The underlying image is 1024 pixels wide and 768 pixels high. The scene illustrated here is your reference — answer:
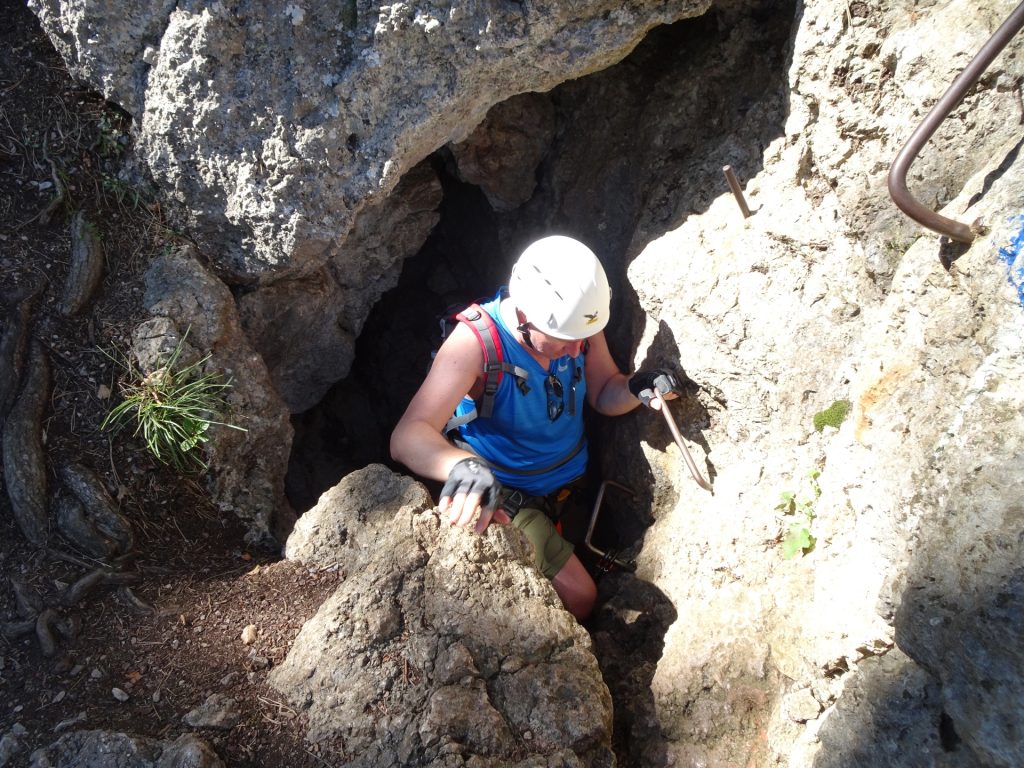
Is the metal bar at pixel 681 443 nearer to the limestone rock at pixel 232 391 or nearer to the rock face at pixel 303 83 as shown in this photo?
the rock face at pixel 303 83

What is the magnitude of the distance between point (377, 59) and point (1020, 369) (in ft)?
9.19

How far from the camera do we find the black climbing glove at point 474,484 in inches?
120

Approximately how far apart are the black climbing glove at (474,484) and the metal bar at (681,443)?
1082 millimetres

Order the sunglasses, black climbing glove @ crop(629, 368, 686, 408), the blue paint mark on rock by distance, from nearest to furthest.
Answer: the blue paint mark on rock < black climbing glove @ crop(629, 368, 686, 408) < the sunglasses

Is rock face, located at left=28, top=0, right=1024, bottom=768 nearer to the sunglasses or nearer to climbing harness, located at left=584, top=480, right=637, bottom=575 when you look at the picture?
climbing harness, located at left=584, top=480, right=637, bottom=575

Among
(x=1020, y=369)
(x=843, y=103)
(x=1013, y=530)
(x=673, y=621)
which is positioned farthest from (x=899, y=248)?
(x=673, y=621)

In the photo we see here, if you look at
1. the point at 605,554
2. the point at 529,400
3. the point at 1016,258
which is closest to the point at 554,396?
the point at 529,400

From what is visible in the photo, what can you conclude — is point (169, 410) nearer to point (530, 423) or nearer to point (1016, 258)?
point (530, 423)

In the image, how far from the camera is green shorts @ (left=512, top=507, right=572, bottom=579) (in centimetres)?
407

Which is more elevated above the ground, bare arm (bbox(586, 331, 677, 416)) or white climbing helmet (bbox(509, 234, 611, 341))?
white climbing helmet (bbox(509, 234, 611, 341))

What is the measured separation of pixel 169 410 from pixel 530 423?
1845 mm

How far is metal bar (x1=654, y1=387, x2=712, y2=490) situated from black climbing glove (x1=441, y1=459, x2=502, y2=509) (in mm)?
1082

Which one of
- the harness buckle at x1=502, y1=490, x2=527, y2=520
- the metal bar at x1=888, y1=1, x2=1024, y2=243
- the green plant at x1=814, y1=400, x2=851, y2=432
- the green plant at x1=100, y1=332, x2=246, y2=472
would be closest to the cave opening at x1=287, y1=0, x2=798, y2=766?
the harness buckle at x1=502, y1=490, x2=527, y2=520

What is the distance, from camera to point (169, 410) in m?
3.38
